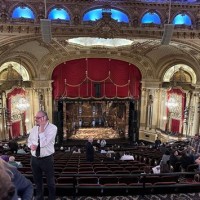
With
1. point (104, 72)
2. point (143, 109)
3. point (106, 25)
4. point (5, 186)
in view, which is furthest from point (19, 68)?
point (5, 186)

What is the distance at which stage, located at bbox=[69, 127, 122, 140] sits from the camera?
62.8ft

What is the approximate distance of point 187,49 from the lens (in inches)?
564

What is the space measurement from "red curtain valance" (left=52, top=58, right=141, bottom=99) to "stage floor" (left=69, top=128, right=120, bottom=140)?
2729 millimetres

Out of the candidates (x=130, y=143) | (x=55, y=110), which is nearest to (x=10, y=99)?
(x=55, y=110)

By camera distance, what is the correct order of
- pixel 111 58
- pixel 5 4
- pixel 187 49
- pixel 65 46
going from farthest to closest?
pixel 111 58 → pixel 65 46 → pixel 187 49 → pixel 5 4

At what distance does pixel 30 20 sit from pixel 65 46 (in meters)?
4.05

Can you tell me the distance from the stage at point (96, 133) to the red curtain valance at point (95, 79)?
107 inches

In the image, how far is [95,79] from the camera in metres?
18.6

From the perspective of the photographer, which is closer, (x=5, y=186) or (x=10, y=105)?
(x=5, y=186)

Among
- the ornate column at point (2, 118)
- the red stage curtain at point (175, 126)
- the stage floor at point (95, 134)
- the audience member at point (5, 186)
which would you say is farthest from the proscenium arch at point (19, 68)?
the audience member at point (5, 186)

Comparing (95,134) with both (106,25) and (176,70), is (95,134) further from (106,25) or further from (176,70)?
(106,25)

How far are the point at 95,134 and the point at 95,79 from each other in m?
4.13

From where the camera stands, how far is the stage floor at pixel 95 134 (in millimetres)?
19156

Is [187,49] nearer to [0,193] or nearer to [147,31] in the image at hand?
A: [147,31]
